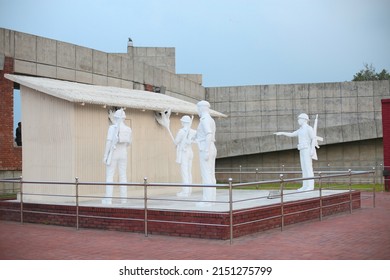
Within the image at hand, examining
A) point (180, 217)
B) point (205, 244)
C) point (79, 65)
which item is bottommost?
point (205, 244)

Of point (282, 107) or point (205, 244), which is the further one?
point (282, 107)

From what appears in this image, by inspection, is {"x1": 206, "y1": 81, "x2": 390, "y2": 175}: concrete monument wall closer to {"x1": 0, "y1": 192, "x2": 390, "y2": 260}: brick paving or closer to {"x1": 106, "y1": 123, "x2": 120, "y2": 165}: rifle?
{"x1": 0, "y1": 192, "x2": 390, "y2": 260}: brick paving

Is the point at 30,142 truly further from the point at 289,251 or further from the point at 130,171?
the point at 289,251

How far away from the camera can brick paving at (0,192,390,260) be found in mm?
8633

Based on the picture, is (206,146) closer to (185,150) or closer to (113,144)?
(113,144)

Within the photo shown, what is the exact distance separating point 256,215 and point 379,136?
17026 millimetres

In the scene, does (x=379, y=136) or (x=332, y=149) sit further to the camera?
(x=332, y=149)

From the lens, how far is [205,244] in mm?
9750

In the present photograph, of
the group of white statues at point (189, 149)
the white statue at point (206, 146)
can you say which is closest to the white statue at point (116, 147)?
the group of white statues at point (189, 149)

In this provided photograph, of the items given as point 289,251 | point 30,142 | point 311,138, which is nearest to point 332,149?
point 311,138

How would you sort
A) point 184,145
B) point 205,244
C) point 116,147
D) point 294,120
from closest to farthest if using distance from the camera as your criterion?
1. point 205,244
2. point 116,147
3. point 184,145
4. point 294,120

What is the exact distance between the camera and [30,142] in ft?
48.3

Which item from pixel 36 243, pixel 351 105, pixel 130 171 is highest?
pixel 351 105

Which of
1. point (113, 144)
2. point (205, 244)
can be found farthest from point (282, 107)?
point (205, 244)
